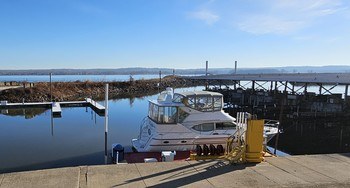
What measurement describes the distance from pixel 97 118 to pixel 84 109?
8.30 metres

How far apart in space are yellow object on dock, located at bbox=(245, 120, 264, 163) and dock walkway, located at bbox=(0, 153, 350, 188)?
297mm

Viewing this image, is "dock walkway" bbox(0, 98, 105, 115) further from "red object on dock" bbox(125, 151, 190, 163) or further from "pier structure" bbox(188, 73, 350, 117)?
"red object on dock" bbox(125, 151, 190, 163)

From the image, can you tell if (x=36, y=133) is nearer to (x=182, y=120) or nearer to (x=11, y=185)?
(x=182, y=120)

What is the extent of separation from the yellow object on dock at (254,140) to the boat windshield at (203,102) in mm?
7938

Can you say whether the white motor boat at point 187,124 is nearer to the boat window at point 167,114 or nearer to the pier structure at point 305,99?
the boat window at point 167,114

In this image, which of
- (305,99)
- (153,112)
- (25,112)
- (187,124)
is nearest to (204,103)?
(187,124)

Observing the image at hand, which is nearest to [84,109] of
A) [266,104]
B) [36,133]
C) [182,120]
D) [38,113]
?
[38,113]

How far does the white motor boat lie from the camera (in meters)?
17.4

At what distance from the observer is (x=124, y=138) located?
78.4 ft

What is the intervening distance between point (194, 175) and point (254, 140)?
97.3 inches

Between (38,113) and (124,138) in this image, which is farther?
(38,113)

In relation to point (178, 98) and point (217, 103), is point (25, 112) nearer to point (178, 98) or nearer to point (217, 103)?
point (178, 98)

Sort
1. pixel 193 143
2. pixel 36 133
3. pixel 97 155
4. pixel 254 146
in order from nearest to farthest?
pixel 254 146 < pixel 193 143 < pixel 97 155 < pixel 36 133

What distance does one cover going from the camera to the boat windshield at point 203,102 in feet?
59.4
